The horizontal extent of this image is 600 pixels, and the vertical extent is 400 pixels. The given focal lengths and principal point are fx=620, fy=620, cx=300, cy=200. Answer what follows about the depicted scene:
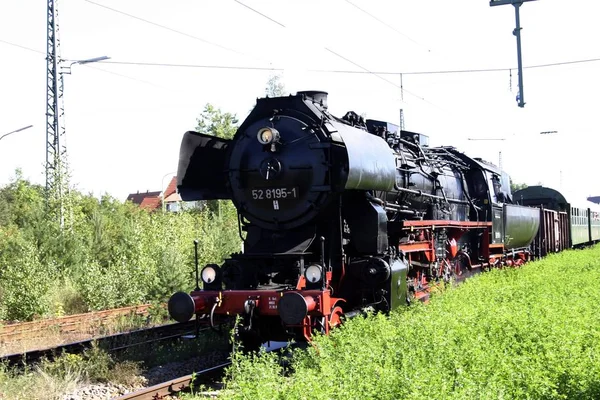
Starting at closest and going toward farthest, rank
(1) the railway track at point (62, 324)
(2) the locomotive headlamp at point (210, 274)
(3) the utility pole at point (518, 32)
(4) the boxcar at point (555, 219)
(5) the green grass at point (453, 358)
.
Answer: (5) the green grass at point (453, 358)
(2) the locomotive headlamp at point (210, 274)
(1) the railway track at point (62, 324)
(3) the utility pole at point (518, 32)
(4) the boxcar at point (555, 219)

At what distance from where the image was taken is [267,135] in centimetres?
923

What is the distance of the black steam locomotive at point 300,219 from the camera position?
845 cm

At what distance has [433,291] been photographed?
11.9m

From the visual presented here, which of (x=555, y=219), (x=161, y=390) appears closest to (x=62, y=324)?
(x=161, y=390)

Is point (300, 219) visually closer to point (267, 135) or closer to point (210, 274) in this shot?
point (267, 135)

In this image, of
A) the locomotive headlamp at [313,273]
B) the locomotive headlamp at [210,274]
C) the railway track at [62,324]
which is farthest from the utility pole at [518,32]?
the railway track at [62,324]

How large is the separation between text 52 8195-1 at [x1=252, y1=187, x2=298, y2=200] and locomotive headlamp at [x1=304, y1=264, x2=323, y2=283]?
1.24m

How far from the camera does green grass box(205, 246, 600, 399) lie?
16.2 ft

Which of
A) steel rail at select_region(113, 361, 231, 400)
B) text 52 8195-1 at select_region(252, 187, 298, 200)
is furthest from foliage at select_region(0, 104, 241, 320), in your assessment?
steel rail at select_region(113, 361, 231, 400)

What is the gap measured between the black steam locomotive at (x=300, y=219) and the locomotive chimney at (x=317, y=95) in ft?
0.06

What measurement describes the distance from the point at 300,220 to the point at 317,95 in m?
2.08

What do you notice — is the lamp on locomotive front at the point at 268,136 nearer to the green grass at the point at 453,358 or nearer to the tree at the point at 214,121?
the green grass at the point at 453,358

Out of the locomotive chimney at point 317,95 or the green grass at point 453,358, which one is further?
the locomotive chimney at point 317,95

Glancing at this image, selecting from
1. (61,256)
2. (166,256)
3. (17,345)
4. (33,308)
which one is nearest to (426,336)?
(17,345)
